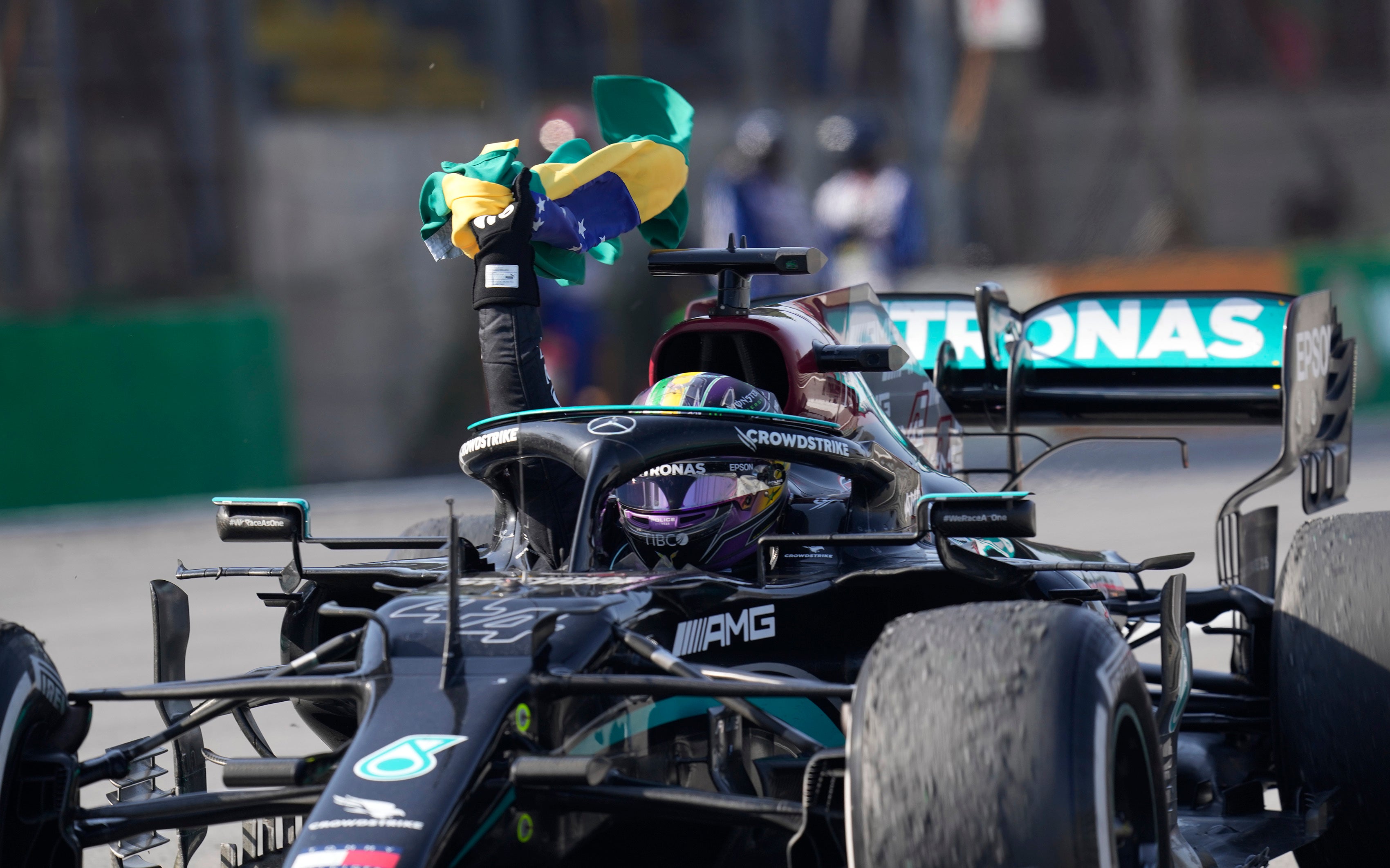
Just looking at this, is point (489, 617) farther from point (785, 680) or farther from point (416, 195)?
point (416, 195)

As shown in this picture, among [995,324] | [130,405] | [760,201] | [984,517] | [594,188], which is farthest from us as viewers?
[130,405]

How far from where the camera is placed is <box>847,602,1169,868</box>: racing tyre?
3.07 m

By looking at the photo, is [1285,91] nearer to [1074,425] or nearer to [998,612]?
[1074,425]

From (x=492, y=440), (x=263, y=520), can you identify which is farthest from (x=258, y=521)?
(x=492, y=440)

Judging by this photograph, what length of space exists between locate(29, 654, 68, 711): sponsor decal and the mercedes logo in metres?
1.31

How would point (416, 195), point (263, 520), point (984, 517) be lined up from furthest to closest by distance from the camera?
1. point (416, 195)
2. point (263, 520)
3. point (984, 517)

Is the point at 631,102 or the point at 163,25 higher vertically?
the point at 163,25

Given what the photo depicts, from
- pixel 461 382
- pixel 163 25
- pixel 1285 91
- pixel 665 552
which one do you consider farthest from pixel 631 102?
pixel 1285 91

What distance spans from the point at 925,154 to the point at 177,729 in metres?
15.5

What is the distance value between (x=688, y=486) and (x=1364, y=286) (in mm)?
14398

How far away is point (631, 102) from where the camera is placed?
6.61 m

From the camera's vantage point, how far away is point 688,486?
4.41 meters

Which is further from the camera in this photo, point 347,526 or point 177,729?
point 347,526

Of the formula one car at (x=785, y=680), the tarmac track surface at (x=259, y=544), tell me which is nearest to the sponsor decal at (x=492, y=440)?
the formula one car at (x=785, y=680)
